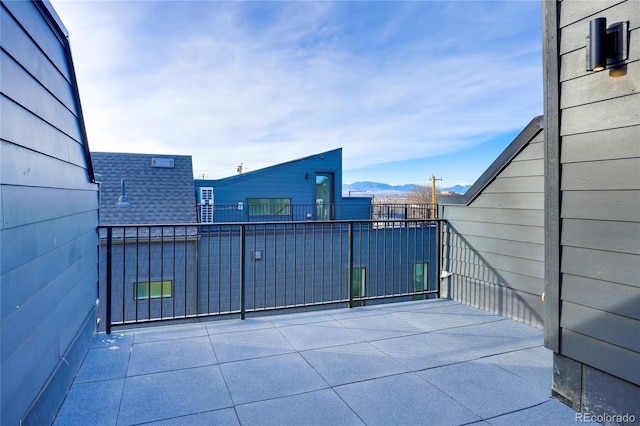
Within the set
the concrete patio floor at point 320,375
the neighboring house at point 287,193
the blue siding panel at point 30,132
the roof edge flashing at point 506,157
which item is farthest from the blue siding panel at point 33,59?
the neighboring house at point 287,193

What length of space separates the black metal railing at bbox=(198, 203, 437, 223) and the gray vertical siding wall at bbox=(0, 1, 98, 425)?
315 inches

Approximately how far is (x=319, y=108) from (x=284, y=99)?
1.65 meters

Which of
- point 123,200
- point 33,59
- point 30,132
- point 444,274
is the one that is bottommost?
point 444,274

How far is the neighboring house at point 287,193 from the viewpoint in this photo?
35.5 feet

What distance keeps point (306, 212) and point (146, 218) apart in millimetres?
4915

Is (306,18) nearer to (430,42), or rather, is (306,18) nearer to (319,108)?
(430,42)

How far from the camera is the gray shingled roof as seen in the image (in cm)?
794

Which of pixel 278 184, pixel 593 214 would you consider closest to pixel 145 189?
pixel 278 184

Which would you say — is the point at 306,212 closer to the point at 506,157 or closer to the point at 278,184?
the point at 278,184

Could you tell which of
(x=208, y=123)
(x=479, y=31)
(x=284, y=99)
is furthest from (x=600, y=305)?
(x=208, y=123)

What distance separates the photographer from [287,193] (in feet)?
37.8

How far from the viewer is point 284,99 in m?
9.16

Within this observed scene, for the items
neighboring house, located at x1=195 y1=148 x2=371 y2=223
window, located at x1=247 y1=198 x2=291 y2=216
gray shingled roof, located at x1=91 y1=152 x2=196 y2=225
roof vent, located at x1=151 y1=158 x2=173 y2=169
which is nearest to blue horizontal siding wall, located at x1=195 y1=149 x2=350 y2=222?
neighboring house, located at x1=195 y1=148 x2=371 y2=223

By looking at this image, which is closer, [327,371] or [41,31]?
[41,31]
